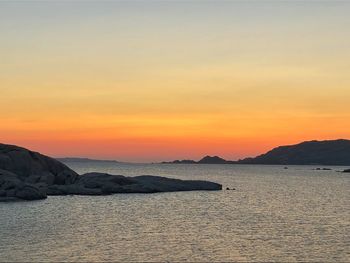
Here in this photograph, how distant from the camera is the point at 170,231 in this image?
51562 millimetres

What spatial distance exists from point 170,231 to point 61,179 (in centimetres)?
5725

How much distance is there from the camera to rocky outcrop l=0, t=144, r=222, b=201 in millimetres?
94688

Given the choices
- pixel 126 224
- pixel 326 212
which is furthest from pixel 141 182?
pixel 126 224

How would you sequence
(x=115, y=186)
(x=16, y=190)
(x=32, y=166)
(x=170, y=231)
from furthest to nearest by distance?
(x=32, y=166)
(x=115, y=186)
(x=16, y=190)
(x=170, y=231)

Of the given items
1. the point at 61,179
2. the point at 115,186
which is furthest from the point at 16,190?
the point at 61,179

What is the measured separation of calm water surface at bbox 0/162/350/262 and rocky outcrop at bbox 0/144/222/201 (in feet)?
40.6

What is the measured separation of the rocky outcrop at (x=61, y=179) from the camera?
3728 inches

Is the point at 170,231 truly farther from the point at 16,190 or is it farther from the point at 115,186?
the point at 115,186

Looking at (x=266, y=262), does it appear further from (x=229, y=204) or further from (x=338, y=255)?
(x=229, y=204)

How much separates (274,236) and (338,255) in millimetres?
9537

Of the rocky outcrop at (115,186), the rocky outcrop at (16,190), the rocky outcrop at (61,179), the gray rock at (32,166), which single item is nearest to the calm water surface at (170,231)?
the rocky outcrop at (16,190)

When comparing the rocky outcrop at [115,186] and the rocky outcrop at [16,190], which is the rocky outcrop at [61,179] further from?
the rocky outcrop at [16,190]

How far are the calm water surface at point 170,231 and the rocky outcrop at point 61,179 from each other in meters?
12.4

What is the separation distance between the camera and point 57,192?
9350 cm
